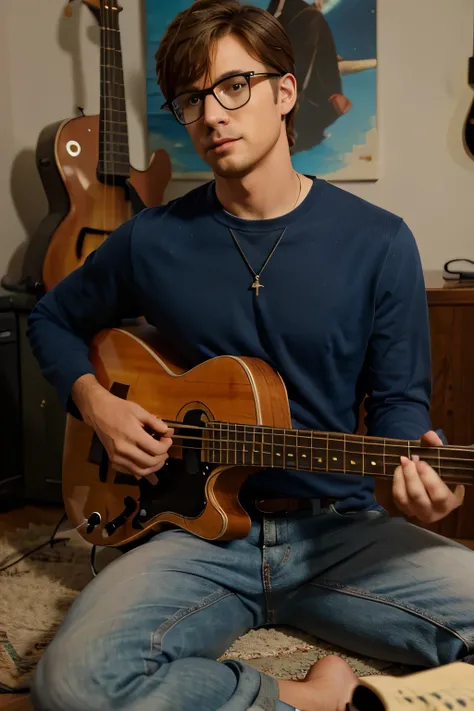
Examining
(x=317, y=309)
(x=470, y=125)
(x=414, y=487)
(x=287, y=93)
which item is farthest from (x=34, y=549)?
(x=470, y=125)

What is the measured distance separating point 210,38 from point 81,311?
1.91 feet

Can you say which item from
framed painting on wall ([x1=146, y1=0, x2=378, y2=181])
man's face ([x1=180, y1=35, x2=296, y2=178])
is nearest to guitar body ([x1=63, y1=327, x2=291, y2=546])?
man's face ([x1=180, y1=35, x2=296, y2=178])

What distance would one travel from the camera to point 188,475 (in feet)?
3.75

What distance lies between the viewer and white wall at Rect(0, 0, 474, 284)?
1888 mm

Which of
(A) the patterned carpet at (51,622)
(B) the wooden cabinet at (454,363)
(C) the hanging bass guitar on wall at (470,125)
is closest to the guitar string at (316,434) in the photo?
(A) the patterned carpet at (51,622)

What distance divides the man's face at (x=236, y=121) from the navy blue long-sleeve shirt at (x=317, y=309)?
11cm

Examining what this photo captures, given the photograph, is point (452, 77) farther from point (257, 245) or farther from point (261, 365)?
point (261, 365)

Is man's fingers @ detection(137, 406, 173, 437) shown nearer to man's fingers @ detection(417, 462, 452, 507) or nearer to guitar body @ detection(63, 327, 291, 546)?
guitar body @ detection(63, 327, 291, 546)

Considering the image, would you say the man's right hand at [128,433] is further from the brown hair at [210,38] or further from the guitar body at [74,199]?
the guitar body at [74,199]

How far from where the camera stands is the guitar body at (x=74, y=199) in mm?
1901

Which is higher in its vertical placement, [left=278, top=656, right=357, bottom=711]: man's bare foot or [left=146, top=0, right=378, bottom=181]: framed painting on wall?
[left=146, top=0, right=378, bottom=181]: framed painting on wall

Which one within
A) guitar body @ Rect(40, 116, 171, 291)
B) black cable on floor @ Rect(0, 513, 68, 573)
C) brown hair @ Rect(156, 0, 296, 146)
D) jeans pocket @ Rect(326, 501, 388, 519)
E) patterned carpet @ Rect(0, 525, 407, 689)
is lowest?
black cable on floor @ Rect(0, 513, 68, 573)

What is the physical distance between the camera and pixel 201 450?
1119 mm

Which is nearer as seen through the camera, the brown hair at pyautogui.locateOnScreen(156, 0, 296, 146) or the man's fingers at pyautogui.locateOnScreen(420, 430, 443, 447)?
the man's fingers at pyautogui.locateOnScreen(420, 430, 443, 447)
